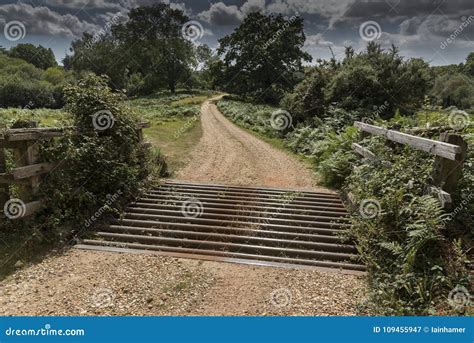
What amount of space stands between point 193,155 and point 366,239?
898cm

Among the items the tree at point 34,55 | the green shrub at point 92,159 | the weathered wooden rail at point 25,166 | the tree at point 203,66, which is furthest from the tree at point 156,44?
the tree at point 34,55

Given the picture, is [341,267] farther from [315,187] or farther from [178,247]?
[315,187]

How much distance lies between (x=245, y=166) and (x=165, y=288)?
25.5ft

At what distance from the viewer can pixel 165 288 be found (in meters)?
4.45

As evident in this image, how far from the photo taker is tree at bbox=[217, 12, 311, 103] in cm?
4625

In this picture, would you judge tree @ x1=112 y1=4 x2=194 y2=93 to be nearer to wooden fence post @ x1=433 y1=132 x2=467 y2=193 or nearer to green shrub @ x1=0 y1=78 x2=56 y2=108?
green shrub @ x1=0 y1=78 x2=56 y2=108

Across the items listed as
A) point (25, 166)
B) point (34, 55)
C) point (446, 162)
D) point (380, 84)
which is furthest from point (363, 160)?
point (34, 55)

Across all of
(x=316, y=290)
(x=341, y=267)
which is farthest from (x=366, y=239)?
(x=316, y=290)

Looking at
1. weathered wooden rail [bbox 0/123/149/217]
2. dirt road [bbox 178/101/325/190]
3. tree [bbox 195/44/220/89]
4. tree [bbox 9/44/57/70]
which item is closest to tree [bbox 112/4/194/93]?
tree [bbox 195/44/220/89]

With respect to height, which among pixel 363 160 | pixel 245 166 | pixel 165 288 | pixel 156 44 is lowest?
pixel 165 288

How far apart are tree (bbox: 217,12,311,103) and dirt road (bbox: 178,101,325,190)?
30.7 metres

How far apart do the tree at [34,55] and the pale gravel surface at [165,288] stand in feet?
415

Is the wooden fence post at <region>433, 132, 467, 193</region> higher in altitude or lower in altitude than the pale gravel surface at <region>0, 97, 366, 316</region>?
higher

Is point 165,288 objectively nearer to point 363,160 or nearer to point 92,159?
point 92,159
